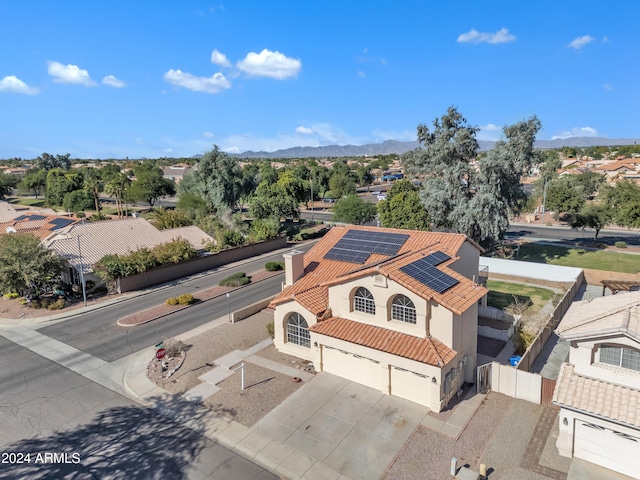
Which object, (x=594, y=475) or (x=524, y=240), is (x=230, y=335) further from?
(x=524, y=240)

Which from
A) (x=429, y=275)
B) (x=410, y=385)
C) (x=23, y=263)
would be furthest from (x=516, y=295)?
(x=23, y=263)

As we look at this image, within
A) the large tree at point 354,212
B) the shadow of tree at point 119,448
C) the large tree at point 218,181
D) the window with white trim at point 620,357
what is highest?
the large tree at point 218,181

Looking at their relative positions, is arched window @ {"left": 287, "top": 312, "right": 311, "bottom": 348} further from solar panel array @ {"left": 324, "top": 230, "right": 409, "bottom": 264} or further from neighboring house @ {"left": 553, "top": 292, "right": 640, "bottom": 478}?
neighboring house @ {"left": 553, "top": 292, "right": 640, "bottom": 478}

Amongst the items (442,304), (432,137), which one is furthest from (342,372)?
(432,137)

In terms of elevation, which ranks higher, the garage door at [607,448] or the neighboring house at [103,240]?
the neighboring house at [103,240]

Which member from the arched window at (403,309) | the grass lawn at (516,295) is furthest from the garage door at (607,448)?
the grass lawn at (516,295)

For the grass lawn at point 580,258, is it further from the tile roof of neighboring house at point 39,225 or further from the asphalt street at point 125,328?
the tile roof of neighboring house at point 39,225
